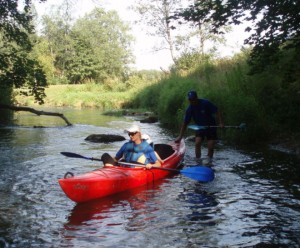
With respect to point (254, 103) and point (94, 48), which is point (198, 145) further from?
point (94, 48)

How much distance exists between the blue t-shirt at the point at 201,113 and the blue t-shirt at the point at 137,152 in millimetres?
1891

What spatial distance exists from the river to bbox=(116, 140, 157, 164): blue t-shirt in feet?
1.58

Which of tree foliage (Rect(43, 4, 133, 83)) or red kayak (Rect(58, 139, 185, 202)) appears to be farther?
tree foliage (Rect(43, 4, 133, 83))

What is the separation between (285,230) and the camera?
13.3ft

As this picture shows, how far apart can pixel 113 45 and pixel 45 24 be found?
42.8 feet

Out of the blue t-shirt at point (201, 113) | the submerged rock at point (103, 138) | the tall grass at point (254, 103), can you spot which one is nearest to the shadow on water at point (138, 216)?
the blue t-shirt at point (201, 113)

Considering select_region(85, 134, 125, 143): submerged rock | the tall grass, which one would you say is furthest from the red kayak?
select_region(85, 134, 125, 143): submerged rock

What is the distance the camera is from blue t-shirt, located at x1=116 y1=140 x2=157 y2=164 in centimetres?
623

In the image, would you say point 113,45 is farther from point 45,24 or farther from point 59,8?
point 59,8

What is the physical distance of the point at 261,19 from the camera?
5676 millimetres

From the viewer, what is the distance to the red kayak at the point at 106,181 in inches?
196

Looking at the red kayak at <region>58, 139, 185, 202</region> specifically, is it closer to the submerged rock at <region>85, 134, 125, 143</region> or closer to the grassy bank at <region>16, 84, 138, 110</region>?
the submerged rock at <region>85, 134, 125, 143</region>

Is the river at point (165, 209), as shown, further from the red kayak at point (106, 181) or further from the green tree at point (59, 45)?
the green tree at point (59, 45)

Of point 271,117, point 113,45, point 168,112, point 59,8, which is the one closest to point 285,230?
point 271,117
